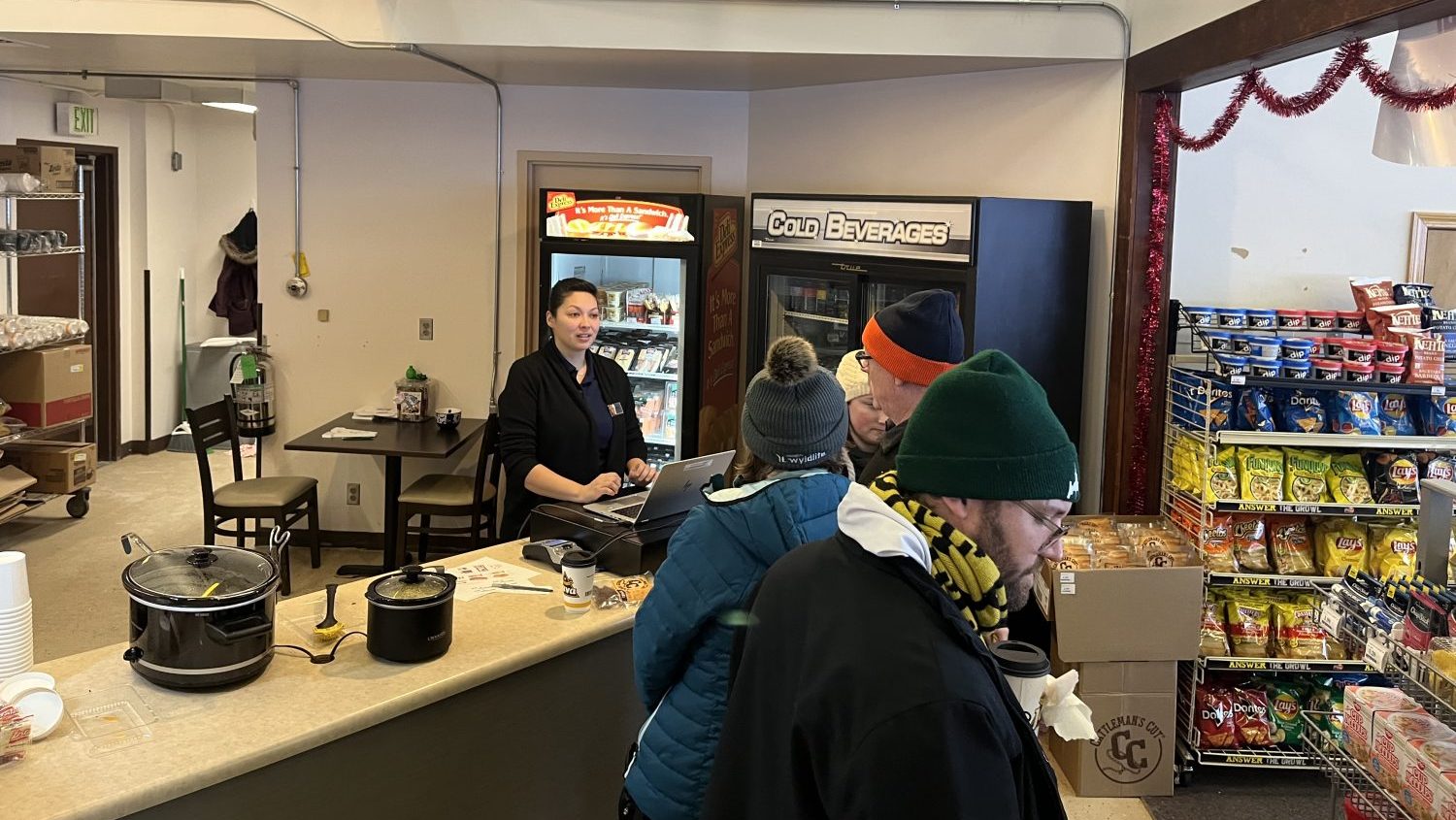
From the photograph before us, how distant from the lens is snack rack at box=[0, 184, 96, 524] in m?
6.29

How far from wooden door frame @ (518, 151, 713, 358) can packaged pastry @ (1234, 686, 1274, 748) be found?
133 inches

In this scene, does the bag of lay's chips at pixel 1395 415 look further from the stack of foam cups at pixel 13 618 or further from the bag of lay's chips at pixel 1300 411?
the stack of foam cups at pixel 13 618

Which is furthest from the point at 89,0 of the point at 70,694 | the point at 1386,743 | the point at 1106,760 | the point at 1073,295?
the point at 1386,743

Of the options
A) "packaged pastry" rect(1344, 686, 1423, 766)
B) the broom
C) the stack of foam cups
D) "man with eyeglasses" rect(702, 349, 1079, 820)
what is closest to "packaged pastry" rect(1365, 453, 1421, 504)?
"packaged pastry" rect(1344, 686, 1423, 766)

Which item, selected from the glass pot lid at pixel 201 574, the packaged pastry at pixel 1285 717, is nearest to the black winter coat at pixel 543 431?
the glass pot lid at pixel 201 574

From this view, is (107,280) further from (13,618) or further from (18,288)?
(13,618)

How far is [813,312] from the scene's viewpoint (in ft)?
16.7

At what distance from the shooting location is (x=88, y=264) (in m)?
7.96

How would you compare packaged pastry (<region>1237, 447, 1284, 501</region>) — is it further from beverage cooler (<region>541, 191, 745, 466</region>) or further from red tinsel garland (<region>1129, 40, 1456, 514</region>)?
beverage cooler (<region>541, 191, 745, 466</region>)

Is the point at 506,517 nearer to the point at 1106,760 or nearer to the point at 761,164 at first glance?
the point at 1106,760

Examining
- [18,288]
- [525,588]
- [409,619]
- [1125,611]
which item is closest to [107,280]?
[18,288]

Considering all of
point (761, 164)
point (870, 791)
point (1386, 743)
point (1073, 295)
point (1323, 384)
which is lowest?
point (1386, 743)

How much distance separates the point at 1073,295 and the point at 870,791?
10.9 ft

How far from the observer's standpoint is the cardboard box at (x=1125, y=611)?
3.74 m
